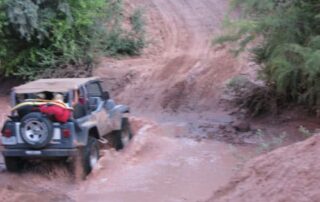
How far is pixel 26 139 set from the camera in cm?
1099

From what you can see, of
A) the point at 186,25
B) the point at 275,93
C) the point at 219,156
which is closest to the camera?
the point at 219,156

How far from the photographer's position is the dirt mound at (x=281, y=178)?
Answer: 5961 millimetres

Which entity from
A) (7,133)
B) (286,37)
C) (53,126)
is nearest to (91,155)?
(53,126)

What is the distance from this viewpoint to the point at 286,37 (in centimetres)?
1455

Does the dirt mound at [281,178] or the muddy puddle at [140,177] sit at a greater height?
the dirt mound at [281,178]

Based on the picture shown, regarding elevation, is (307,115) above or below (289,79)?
below

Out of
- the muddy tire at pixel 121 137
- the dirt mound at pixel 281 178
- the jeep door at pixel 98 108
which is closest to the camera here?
the dirt mound at pixel 281 178

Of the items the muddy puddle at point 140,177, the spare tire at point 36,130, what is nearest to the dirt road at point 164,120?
the muddy puddle at point 140,177

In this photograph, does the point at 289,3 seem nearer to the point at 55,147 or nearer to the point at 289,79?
the point at 289,79

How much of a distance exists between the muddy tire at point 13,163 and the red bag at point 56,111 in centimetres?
117

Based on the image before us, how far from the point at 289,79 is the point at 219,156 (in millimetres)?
2624

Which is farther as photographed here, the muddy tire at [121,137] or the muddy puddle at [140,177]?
the muddy tire at [121,137]

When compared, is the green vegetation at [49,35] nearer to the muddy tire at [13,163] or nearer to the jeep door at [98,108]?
the jeep door at [98,108]

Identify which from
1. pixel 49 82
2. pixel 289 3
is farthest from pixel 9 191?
pixel 289 3
